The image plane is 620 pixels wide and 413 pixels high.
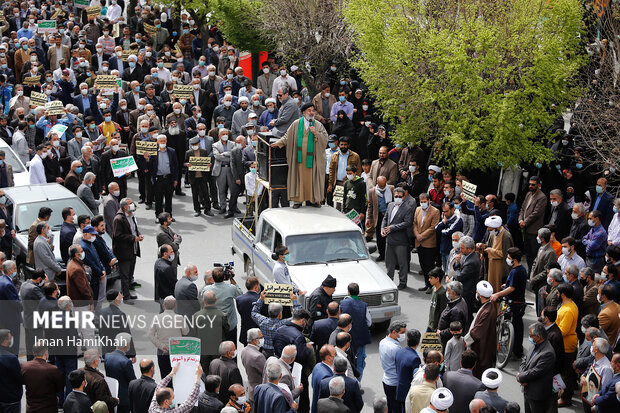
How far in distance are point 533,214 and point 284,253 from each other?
18.1ft

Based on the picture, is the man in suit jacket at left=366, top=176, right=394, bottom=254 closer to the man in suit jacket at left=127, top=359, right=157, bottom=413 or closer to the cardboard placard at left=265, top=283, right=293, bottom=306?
the cardboard placard at left=265, top=283, right=293, bottom=306

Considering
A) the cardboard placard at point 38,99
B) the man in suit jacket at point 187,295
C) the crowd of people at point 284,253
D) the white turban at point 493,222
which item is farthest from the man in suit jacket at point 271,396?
the cardboard placard at point 38,99

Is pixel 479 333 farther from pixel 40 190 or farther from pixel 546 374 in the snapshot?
pixel 40 190

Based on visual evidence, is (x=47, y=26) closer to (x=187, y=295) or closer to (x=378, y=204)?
(x=378, y=204)

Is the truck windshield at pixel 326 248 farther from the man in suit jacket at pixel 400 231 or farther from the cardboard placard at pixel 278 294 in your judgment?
the cardboard placard at pixel 278 294

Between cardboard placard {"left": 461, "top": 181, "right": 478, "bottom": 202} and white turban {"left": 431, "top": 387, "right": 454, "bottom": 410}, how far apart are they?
759 centimetres

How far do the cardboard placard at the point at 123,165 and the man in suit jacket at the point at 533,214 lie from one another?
28.4 ft

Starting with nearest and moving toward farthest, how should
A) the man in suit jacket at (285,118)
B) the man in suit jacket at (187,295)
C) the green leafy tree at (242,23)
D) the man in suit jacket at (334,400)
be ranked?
the man in suit jacket at (334,400) → the man in suit jacket at (187,295) → the man in suit jacket at (285,118) → the green leafy tree at (242,23)

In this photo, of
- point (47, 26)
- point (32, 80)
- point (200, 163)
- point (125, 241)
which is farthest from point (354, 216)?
point (47, 26)

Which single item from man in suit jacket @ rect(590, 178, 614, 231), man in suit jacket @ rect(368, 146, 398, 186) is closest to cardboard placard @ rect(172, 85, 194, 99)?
man in suit jacket @ rect(368, 146, 398, 186)

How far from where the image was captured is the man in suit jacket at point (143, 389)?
10.9 metres

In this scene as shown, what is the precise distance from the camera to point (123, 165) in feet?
67.6

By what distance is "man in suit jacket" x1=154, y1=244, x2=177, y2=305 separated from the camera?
14922 mm

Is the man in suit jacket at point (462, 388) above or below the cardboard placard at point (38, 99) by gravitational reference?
below
